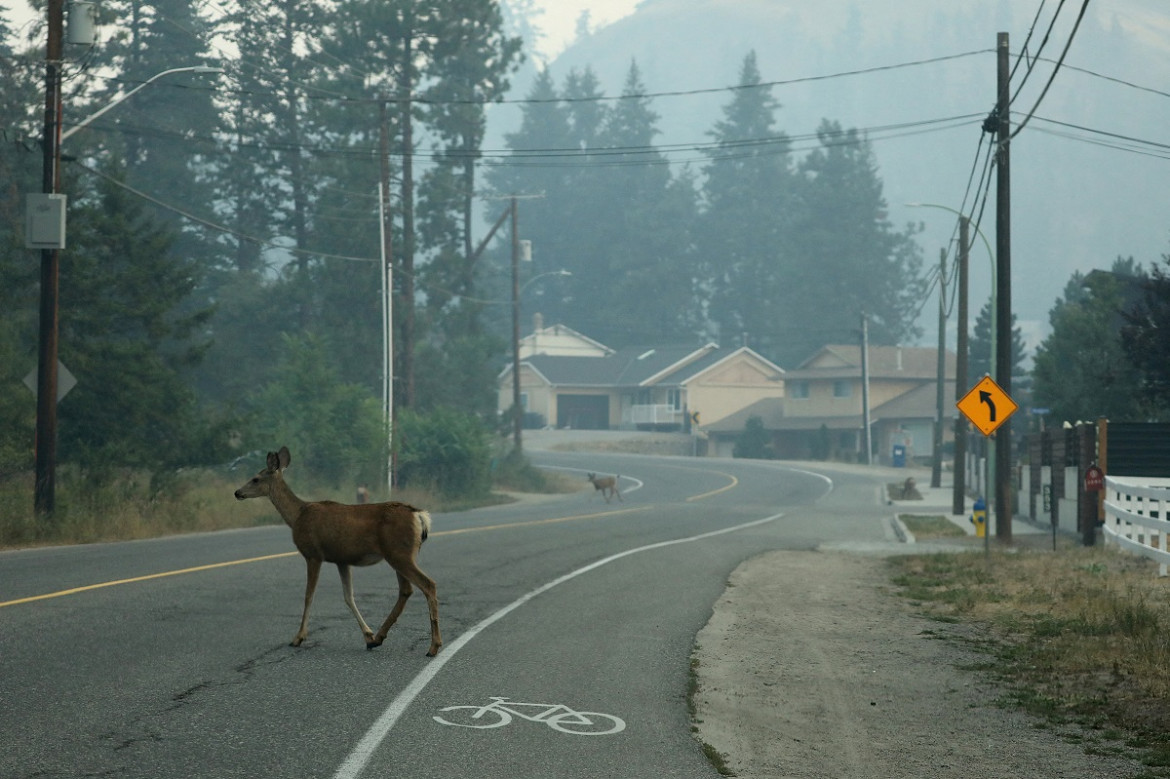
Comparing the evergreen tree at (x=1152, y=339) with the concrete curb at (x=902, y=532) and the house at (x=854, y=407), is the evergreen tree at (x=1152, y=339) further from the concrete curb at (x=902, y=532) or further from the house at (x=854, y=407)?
the house at (x=854, y=407)

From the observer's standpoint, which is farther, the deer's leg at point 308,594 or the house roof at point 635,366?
the house roof at point 635,366

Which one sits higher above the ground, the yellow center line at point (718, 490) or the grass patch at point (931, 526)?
the grass patch at point (931, 526)

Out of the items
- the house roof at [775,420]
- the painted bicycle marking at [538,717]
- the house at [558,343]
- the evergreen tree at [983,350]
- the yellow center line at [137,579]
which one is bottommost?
the painted bicycle marking at [538,717]

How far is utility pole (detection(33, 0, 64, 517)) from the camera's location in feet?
80.7

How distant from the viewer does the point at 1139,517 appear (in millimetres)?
22312

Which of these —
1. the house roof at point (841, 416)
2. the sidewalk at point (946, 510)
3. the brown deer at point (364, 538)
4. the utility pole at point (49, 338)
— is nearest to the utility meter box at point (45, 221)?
the utility pole at point (49, 338)

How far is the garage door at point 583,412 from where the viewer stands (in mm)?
116312

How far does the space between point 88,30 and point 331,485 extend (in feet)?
64.5

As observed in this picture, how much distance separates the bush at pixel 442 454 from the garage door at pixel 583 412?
65851mm

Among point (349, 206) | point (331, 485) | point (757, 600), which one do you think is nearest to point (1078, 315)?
point (331, 485)

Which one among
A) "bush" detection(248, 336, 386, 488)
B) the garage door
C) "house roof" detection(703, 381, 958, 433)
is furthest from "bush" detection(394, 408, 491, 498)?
the garage door

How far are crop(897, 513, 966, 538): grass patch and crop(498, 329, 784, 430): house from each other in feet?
203

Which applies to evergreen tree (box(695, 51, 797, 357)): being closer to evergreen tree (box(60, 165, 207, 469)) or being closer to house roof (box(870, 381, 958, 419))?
house roof (box(870, 381, 958, 419))

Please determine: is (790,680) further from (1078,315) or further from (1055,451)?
(1078,315)
